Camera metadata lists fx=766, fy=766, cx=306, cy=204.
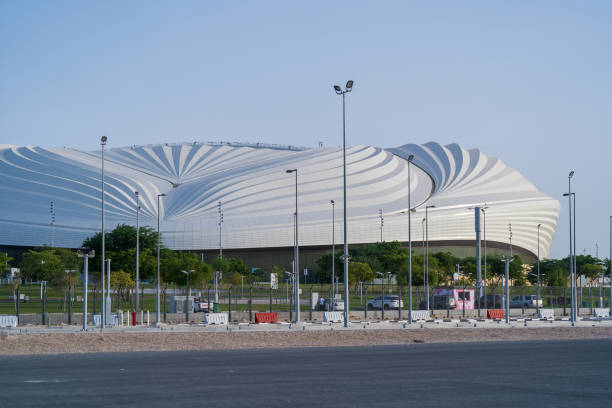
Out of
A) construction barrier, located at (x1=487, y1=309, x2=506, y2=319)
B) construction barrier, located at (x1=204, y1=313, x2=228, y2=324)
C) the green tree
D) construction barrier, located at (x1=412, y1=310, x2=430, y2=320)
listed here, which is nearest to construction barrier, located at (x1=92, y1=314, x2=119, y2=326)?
construction barrier, located at (x1=204, y1=313, x2=228, y2=324)

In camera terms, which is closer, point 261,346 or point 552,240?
point 261,346

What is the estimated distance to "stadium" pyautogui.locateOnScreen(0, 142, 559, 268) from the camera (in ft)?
410

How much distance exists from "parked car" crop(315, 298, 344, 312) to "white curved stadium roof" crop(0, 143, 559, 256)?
199 ft

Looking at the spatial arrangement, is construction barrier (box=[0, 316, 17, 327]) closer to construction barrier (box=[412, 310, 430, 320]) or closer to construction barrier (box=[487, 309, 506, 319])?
construction barrier (box=[412, 310, 430, 320])

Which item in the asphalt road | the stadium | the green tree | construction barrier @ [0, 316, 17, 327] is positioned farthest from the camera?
the stadium

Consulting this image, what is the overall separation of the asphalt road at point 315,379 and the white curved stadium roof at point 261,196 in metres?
98.0

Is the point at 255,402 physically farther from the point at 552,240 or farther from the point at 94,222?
the point at 552,240

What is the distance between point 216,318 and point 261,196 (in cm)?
8712

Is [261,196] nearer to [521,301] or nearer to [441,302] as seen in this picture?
[521,301]

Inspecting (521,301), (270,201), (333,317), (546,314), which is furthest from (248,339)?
(270,201)

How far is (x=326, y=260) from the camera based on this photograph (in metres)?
109

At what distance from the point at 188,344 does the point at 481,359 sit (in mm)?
12627

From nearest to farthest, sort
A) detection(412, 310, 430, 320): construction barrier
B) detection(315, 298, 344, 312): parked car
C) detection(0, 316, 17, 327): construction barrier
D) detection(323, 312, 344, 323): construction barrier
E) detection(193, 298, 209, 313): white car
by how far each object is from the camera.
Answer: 1. detection(0, 316, 17, 327): construction barrier
2. detection(323, 312, 344, 323): construction barrier
3. detection(412, 310, 430, 320): construction barrier
4. detection(315, 298, 344, 312): parked car
5. detection(193, 298, 209, 313): white car

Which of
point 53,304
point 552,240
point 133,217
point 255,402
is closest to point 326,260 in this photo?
point 133,217
